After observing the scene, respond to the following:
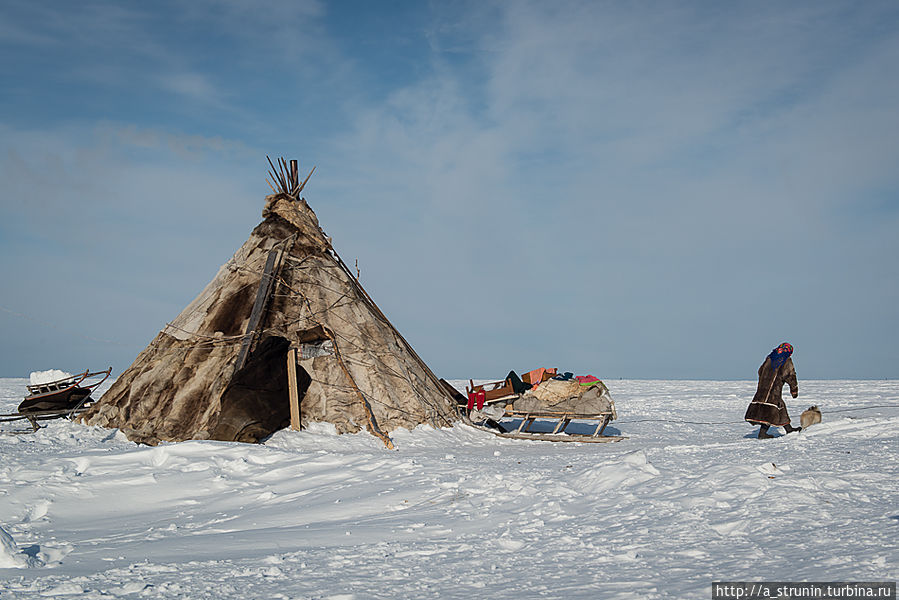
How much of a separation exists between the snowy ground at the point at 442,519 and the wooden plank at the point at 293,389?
1204 mm

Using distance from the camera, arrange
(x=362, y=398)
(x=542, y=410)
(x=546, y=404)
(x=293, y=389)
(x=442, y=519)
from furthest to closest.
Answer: (x=546, y=404) < (x=542, y=410) < (x=362, y=398) < (x=293, y=389) < (x=442, y=519)

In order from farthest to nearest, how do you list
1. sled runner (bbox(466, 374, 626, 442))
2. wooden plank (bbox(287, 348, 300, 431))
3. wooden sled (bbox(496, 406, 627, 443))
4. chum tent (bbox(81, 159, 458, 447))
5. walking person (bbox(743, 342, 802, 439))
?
sled runner (bbox(466, 374, 626, 442)) → wooden sled (bbox(496, 406, 627, 443)) → wooden plank (bbox(287, 348, 300, 431)) → walking person (bbox(743, 342, 802, 439)) → chum tent (bbox(81, 159, 458, 447))

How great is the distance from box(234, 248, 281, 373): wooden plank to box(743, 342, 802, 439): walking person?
9.12 m

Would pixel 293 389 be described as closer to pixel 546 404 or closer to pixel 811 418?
pixel 546 404

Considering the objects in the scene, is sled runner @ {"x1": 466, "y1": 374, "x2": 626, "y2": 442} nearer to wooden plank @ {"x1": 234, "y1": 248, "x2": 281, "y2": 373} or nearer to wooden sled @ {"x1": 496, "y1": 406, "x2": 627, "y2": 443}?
wooden sled @ {"x1": 496, "y1": 406, "x2": 627, "y2": 443}

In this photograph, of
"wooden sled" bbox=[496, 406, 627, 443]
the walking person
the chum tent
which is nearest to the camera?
the chum tent

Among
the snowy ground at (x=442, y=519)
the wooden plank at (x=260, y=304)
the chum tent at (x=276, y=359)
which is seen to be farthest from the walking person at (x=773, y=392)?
the wooden plank at (x=260, y=304)

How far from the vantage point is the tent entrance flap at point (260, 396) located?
1137 centimetres

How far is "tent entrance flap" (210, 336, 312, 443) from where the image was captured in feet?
37.3

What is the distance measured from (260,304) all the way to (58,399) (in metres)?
4.88

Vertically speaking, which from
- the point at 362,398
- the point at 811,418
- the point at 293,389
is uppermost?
the point at 293,389

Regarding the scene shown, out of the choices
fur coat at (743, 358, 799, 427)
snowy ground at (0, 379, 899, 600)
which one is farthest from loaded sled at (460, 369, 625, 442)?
fur coat at (743, 358, 799, 427)

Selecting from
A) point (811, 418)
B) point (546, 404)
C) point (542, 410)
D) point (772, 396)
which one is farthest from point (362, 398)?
point (811, 418)

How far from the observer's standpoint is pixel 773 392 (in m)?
12.0
